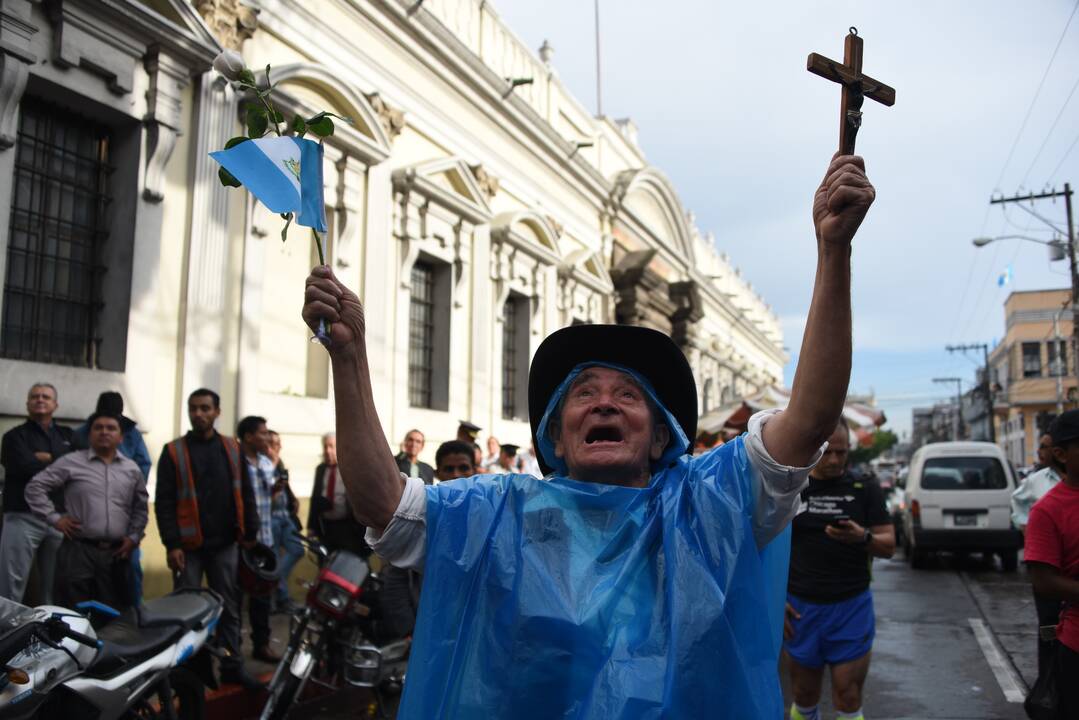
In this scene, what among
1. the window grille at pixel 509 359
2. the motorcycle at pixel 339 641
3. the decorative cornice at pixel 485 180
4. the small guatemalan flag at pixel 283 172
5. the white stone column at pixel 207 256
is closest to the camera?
the small guatemalan flag at pixel 283 172

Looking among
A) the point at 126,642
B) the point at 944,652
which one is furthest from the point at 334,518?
the point at 944,652

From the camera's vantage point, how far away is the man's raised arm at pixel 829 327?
2045mm

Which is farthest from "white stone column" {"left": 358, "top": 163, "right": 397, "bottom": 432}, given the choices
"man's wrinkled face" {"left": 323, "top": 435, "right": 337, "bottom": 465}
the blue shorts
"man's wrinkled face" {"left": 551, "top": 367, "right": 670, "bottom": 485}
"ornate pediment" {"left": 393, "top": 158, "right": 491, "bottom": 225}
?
"man's wrinkled face" {"left": 551, "top": 367, "right": 670, "bottom": 485}

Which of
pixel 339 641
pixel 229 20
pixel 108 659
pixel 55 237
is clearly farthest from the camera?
pixel 229 20

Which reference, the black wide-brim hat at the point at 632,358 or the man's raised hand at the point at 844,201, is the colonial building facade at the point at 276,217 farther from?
the man's raised hand at the point at 844,201

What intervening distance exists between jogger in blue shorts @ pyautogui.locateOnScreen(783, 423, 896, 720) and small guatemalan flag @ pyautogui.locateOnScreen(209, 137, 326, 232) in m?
3.15

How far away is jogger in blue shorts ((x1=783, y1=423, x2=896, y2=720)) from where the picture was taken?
470 centimetres

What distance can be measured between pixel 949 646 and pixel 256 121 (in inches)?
335

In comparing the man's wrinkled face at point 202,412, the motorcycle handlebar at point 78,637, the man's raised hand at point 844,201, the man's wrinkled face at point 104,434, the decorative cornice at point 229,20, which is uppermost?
the decorative cornice at point 229,20

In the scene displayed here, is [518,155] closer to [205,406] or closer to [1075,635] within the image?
[205,406]

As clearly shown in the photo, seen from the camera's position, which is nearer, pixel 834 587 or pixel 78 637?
pixel 78 637

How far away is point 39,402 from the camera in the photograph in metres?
6.34

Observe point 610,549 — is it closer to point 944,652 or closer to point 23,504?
point 23,504

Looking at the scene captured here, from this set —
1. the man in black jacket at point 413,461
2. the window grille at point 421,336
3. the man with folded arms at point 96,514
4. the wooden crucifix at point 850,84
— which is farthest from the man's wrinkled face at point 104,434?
the window grille at point 421,336
